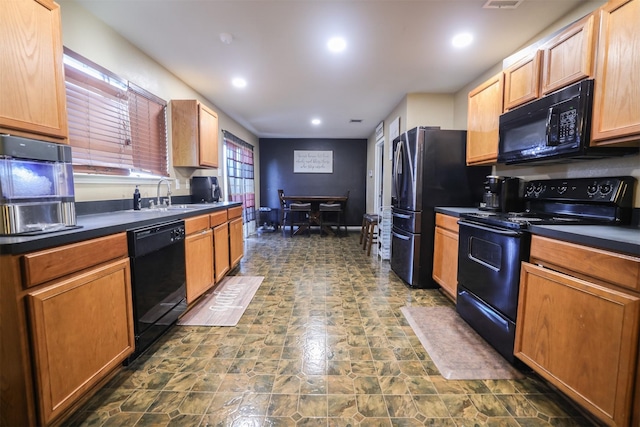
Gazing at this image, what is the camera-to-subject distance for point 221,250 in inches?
112

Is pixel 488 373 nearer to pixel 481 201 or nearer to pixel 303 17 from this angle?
pixel 481 201

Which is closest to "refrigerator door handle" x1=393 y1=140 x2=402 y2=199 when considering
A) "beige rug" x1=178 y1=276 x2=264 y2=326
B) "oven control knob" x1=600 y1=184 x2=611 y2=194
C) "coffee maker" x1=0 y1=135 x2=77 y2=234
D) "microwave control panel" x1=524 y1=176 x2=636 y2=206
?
"microwave control panel" x1=524 y1=176 x2=636 y2=206

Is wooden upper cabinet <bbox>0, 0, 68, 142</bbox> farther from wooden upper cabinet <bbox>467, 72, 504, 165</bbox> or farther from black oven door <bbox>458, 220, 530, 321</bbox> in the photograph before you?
wooden upper cabinet <bbox>467, 72, 504, 165</bbox>

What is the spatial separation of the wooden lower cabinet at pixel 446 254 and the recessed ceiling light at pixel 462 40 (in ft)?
5.03

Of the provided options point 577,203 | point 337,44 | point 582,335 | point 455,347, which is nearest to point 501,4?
point 337,44

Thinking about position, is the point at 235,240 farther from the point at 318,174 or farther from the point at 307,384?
the point at 318,174

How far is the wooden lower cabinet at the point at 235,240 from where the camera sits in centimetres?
317

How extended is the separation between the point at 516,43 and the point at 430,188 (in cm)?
143

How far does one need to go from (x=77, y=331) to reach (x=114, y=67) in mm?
2085

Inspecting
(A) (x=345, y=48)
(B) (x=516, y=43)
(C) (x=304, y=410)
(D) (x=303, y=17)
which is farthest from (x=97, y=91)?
(B) (x=516, y=43)

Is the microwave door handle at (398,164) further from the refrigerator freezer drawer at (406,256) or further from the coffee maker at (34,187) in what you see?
the coffee maker at (34,187)

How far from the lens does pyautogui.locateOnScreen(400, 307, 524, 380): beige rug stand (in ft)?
5.00

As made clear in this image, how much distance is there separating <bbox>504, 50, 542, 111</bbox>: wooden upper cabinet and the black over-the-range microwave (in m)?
0.08

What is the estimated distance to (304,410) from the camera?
4.13 feet
